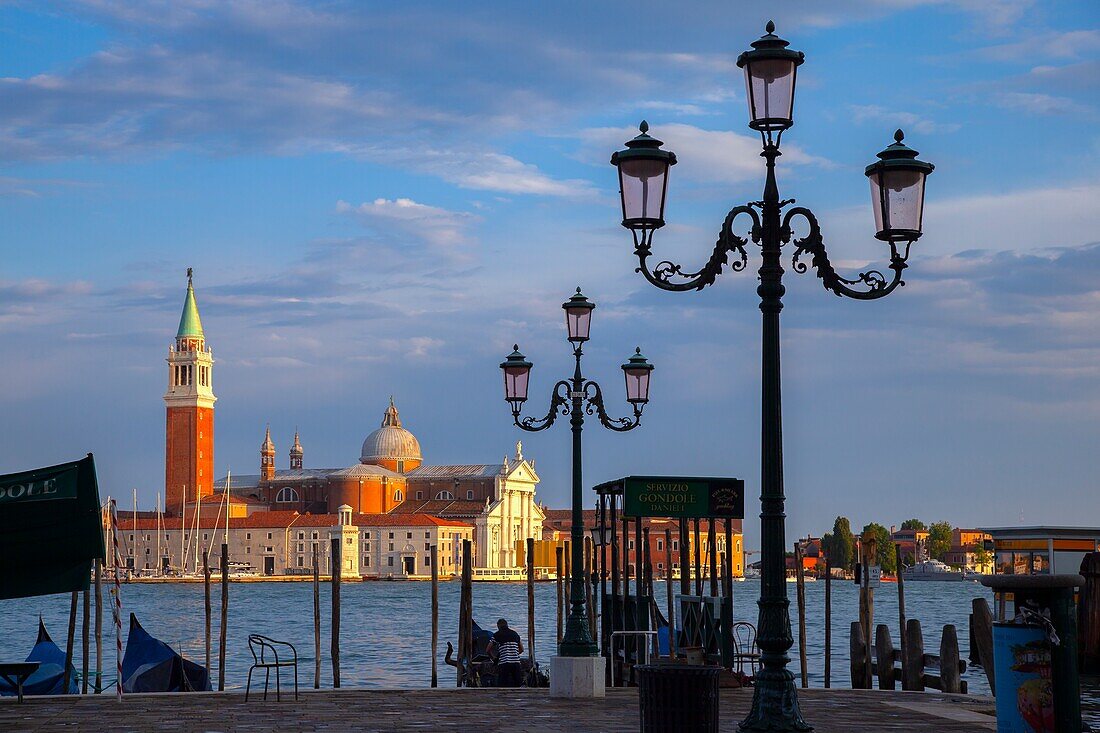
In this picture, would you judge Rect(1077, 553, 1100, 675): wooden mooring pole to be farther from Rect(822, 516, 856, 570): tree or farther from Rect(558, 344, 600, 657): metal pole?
Rect(822, 516, 856, 570): tree

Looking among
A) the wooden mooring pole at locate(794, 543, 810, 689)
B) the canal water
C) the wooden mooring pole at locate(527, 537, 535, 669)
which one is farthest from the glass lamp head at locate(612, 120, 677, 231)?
the wooden mooring pole at locate(527, 537, 535, 669)

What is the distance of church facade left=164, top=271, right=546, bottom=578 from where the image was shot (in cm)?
11456

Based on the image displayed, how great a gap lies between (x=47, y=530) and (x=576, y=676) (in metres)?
4.96

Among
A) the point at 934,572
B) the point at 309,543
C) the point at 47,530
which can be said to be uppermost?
the point at 47,530

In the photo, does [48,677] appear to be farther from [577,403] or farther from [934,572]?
[934,572]

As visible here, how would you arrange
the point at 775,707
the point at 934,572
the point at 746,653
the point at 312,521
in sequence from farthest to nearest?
the point at 934,572 → the point at 312,521 → the point at 746,653 → the point at 775,707

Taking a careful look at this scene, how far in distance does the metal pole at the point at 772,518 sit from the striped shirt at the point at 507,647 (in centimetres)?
1081

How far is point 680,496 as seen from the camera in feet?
50.3

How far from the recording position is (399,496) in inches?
4887

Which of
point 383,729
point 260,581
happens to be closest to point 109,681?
point 383,729

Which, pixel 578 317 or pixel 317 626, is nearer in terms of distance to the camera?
pixel 578 317

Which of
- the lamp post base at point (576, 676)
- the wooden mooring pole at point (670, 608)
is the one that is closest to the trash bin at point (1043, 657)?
the wooden mooring pole at point (670, 608)

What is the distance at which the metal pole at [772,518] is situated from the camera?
7.76m

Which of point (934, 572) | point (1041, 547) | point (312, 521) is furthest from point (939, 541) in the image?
point (1041, 547)
